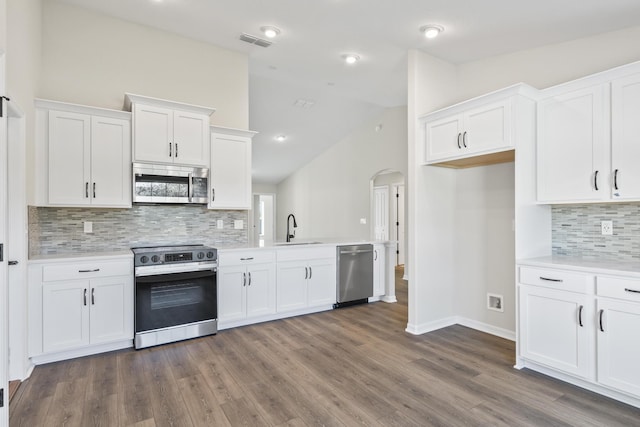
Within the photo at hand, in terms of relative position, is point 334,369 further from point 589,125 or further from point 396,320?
point 589,125

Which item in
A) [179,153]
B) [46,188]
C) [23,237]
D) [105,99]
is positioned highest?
[105,99]

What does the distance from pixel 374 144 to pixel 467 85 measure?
136 inches

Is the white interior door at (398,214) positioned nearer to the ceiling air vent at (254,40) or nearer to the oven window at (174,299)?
the ceiling air vent at (254,40)

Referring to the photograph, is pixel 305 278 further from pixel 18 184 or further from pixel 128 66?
pixel 128 66

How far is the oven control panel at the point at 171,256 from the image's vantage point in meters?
3.21

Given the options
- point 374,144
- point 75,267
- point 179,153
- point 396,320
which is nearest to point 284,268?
point 396,320

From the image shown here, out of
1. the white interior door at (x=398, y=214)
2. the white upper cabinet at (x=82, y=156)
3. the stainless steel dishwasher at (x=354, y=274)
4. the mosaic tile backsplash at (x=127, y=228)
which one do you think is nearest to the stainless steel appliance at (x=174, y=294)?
the mosaic tile backsplash at (x=127, y=228)

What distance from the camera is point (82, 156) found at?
323 centimetres

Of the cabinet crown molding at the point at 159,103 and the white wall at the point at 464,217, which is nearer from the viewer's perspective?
the cabinet crown molding at the point at 159,103

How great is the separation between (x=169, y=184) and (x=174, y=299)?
119cm

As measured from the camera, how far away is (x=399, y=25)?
3273 mm

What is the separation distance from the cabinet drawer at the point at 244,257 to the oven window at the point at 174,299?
0.22 meters

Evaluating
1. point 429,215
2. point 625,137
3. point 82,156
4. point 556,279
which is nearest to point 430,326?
point 429,215

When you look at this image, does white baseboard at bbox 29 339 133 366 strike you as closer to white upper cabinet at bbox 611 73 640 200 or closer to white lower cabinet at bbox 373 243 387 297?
white lower cabinet at bbox 373 243 387 297
